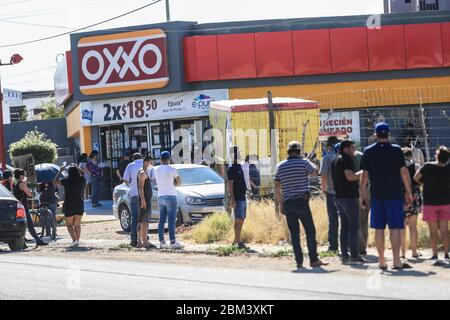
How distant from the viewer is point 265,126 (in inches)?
931

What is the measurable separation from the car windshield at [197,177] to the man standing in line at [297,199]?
8244 millimetres

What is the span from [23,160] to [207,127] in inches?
323

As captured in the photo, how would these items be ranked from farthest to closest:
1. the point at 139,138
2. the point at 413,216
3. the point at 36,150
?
1. the point at 36,150
2. the point at 139,138
3. the point at 413,216

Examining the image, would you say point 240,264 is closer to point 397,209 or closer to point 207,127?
point 397,209

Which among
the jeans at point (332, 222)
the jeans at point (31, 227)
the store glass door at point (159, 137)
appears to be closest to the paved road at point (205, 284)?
the jeans at point (332, 222)

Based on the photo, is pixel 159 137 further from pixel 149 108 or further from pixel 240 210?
pixel 240 210

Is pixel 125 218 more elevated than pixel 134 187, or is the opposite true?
pixel 134 187

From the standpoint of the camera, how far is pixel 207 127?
33469mm

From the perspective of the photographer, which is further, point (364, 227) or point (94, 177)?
point (94, 177)

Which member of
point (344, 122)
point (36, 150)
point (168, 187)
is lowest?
point (168, 187)

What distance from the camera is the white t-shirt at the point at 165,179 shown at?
17359 mm

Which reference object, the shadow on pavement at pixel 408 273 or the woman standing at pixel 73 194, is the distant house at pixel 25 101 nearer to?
the woman standing at pixel 73 194

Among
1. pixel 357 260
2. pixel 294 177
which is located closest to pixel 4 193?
pixel 294 177

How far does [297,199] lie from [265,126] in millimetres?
10304
